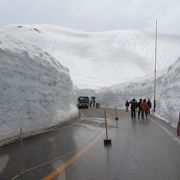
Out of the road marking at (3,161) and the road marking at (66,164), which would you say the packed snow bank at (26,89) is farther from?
the road marking at (66,164)

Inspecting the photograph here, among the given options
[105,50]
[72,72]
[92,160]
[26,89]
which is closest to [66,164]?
[92,160]

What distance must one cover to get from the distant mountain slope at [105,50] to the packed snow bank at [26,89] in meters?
86.7

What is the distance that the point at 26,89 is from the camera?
15875 mm

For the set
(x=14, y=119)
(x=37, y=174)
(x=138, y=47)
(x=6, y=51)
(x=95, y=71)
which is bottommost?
(x=37, y=174)

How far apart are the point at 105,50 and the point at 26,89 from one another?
14288 centimetres

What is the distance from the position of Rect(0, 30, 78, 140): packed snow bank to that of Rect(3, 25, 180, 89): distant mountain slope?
3414 inches

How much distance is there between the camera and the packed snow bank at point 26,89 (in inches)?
554

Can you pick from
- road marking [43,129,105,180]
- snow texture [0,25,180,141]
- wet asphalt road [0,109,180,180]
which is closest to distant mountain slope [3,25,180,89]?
snow texture [0,25,180,141]

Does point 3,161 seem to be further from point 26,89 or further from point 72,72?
point 72,72

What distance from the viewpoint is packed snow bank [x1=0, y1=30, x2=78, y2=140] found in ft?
46.1

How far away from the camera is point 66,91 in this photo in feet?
78.4

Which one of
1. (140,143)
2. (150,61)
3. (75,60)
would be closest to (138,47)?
(150,61)

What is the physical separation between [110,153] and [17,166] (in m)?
2.98

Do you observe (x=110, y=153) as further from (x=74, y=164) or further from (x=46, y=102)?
(x=46, y=102)
